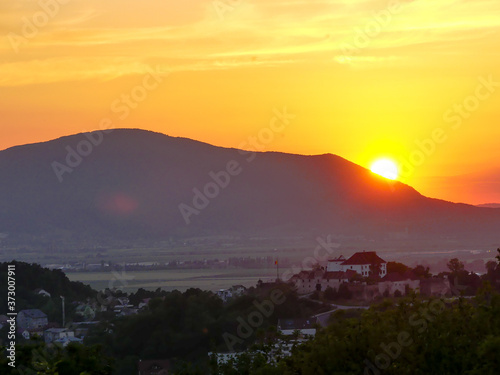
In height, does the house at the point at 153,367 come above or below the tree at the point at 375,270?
below

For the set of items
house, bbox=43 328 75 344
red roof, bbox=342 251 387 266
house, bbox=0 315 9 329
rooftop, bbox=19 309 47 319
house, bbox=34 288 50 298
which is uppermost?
red roof, bbox=342 251 387 266

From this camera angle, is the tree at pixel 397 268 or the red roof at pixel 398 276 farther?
the tree at pixel 397 268

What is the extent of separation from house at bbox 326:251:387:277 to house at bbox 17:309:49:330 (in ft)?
51.7

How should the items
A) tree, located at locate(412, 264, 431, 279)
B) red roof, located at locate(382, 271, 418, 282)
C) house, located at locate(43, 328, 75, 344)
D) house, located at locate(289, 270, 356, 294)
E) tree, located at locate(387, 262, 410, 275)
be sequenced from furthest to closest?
tree, located at locate(387, 262, 410, 275), house, located at locate(289, 270, 356, 294), red roof, located at locate(382, 271, 418, 282), tree, located at locate(412, 264, 431, 279), house, located at locate(43, 328, 75, 344)

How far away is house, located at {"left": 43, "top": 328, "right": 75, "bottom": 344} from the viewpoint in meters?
46.9

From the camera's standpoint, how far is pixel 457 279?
5181cm

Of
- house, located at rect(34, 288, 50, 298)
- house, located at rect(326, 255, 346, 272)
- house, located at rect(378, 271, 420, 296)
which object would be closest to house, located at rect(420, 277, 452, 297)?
house, located at rect(378, 271, 420, 296)

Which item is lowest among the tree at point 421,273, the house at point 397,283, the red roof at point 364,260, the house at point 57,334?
the house at point 57,334

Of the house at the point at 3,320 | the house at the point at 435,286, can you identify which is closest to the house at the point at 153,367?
the house at the point at 3,320

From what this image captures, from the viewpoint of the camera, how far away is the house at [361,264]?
58.1 metres

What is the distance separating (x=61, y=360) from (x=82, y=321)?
4103 cm

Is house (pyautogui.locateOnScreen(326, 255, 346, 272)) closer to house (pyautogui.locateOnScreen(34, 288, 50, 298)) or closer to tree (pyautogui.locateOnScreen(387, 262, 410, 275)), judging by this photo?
tree (pyautogui.locateOnScreen(387, 262, 410, 275))

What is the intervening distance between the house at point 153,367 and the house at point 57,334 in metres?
9.91

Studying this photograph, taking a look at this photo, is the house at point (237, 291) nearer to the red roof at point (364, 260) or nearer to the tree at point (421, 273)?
the red roof at point (364, 260)
